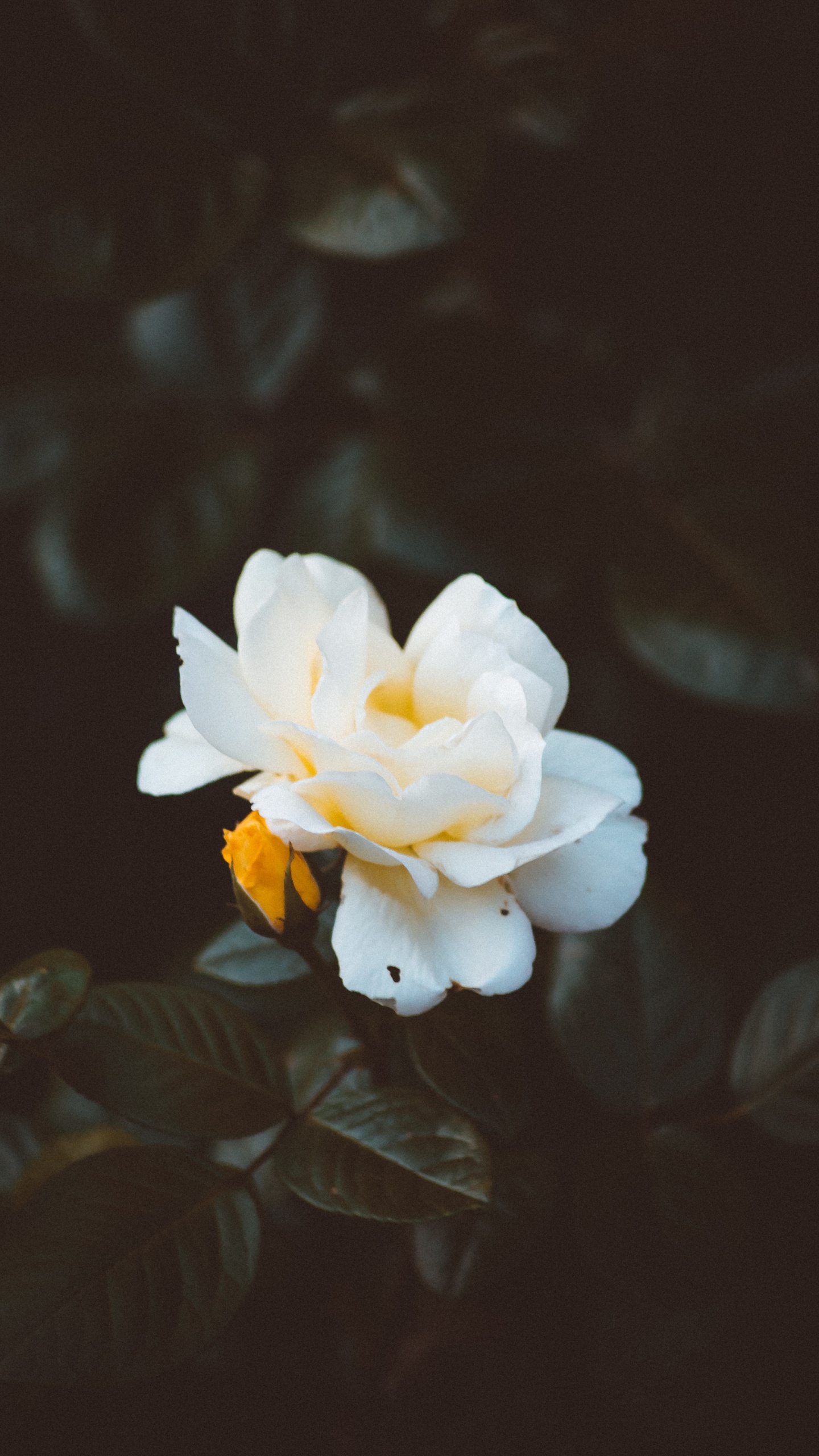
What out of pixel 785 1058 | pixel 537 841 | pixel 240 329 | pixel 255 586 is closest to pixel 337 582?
pixel 255 586

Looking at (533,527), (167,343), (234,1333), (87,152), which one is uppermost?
(87,152)

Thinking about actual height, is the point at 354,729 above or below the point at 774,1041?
above

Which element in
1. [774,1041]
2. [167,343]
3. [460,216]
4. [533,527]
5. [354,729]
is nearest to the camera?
[354,729]

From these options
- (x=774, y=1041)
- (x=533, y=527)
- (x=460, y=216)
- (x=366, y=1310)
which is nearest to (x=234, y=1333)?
(x=366, y=1310)

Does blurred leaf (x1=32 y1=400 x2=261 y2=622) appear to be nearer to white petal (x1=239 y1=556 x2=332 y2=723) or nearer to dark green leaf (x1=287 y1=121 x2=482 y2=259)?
dark green leaf (x1=287 y1=121 x2=482 y2=259)

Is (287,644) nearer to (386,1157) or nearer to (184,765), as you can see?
(184,765)

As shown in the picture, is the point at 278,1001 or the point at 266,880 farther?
the point at 278,1001

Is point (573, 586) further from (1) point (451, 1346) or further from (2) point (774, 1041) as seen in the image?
(1) point (451, 1346)
